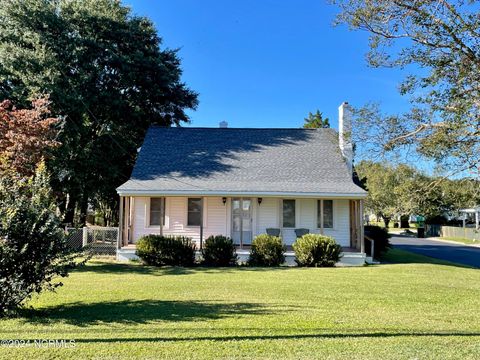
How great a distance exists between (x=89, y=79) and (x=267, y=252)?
14.3m

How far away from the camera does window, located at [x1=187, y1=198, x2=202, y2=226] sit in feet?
58.5

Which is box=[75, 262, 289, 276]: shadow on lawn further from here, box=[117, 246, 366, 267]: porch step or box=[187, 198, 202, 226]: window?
box=[187, 198, 202, 226]: window

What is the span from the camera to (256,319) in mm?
6512

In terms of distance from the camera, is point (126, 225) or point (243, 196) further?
point (126, 225)

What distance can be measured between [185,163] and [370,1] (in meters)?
12.7

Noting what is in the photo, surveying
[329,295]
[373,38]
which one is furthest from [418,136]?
[329,295]

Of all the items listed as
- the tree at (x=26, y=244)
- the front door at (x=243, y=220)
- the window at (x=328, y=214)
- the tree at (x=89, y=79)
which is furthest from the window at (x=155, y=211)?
the tree at (x=26, y=244)

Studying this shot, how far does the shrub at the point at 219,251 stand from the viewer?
14672 mm

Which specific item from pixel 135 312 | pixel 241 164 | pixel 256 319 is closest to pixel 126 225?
pixel 241 164

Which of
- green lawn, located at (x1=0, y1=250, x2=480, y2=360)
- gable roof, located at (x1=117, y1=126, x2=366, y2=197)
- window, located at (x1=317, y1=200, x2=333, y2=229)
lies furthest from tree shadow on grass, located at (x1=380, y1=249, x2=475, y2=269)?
green lawn, located at (x1=0, y1=250, x2=480, y2=360)

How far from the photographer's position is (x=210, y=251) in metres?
14.7

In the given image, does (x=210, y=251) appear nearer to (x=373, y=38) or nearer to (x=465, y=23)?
(x=373, y=38)

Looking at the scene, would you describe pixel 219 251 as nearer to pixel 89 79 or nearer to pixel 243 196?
pixel 243 196

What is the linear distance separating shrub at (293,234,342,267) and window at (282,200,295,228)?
313cm
